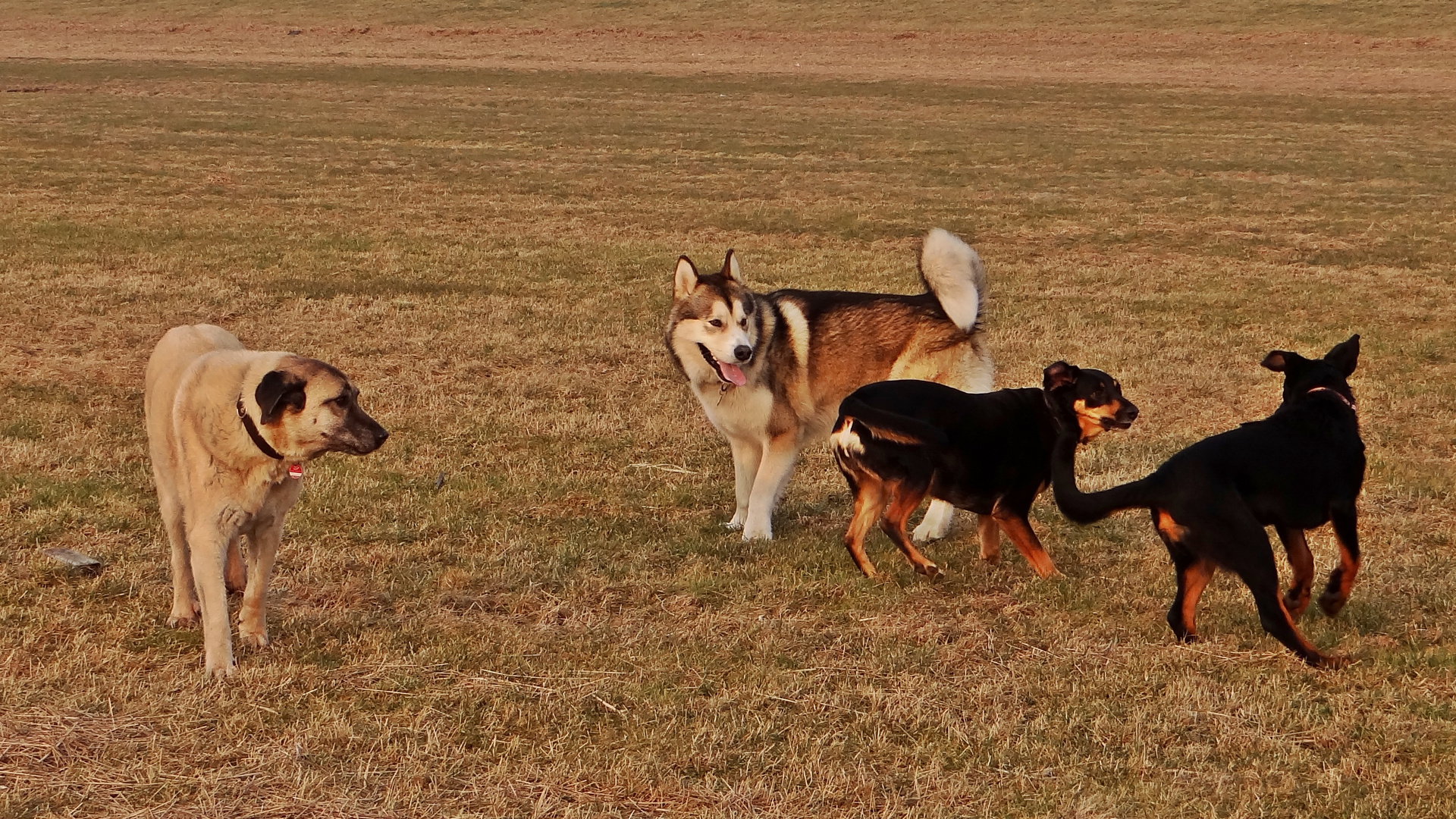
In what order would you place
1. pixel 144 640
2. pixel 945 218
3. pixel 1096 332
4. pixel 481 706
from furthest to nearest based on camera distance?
pixel 945 218 < pixel 1096 332 < pixel 144 640 < pixel 481 706

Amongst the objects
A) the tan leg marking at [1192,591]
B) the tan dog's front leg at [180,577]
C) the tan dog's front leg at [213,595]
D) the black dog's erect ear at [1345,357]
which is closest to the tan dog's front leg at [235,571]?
the tan dog's front leg at [180,577]

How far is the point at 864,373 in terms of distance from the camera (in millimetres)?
7270

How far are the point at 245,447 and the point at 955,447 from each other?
9.80 ft

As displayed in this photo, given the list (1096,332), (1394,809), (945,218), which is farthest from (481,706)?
(945,218)

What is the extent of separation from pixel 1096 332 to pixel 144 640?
28.3 feet

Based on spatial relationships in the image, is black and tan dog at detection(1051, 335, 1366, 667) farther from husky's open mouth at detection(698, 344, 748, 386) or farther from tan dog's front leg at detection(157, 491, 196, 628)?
tan dog's front leg at detection(157, 491, 196, 628)

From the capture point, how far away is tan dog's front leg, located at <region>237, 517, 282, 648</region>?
17.1 feet

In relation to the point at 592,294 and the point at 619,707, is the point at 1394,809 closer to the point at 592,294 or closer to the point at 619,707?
the point at 619,707

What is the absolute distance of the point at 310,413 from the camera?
497 centimetres

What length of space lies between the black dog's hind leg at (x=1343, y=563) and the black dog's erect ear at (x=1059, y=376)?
4.21ft

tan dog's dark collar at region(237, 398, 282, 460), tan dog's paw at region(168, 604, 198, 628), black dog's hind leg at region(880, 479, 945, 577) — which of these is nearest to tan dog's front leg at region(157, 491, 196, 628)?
tan dog's paw at region(168, 604, 198, 628)

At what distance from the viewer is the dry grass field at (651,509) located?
14.5ft

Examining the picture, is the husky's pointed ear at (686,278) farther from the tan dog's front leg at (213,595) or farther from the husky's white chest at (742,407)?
the tan dog's front leg at (213,595)

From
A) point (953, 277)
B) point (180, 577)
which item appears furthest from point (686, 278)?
point (180, 577)
